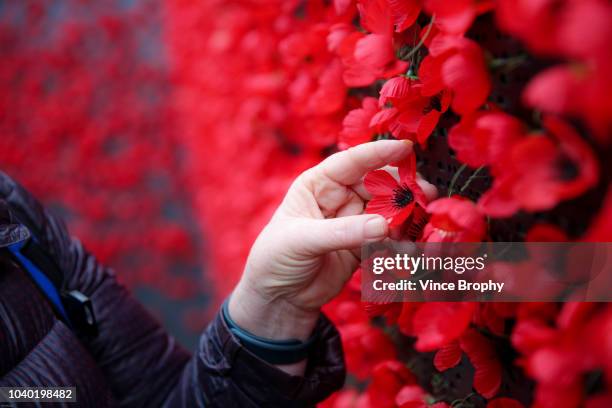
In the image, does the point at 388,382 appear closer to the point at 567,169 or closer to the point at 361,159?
the point at 361,159

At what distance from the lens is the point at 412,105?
651mm

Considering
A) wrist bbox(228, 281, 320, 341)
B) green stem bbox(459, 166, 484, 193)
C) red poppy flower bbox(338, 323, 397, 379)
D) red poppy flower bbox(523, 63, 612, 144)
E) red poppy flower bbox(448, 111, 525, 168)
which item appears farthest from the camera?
red poppy flower bbox(338, 323, 397, 379)

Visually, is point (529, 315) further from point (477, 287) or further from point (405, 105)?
point (405, 105)

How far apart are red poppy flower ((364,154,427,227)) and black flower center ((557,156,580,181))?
21cm

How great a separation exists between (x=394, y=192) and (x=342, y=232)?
88 millimetres

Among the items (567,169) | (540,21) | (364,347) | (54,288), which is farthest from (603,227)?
(54,288)

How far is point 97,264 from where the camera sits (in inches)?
40.0

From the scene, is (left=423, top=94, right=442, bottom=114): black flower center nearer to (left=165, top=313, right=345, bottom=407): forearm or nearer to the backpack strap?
(left=165, top=313, right=345, bottom=407): forearm

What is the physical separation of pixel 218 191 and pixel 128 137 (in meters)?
1.02

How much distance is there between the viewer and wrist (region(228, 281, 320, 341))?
0.77 metres

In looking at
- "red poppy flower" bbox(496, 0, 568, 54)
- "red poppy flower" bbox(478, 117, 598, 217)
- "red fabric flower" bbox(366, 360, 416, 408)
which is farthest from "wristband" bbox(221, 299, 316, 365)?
"red poppy flower" bbox(496, 0, 568, 54)

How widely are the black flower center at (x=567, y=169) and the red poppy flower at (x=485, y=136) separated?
1.9 inches

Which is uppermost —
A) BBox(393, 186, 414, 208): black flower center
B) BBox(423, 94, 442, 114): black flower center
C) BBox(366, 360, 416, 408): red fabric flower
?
BBox(423, 94, 442, 114): black flower center

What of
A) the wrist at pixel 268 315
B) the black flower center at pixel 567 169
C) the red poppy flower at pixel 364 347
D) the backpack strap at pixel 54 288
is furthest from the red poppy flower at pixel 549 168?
the backpack strap at pixel 54 288
